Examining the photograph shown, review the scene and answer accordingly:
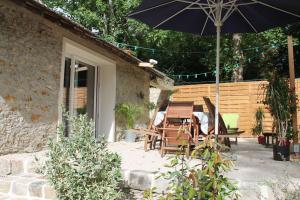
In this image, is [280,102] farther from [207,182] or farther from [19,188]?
[19,188]

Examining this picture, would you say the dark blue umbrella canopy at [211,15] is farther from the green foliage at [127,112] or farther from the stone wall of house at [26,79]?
the green foliage at [127,112]

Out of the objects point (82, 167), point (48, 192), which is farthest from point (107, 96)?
point (82, 167)

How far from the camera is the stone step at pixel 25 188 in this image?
3.67 meters

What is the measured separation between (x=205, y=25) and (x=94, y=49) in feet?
8.34

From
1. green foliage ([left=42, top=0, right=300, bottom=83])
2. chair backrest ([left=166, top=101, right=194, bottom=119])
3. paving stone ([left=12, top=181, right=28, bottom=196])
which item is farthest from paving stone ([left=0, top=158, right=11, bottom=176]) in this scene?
green foliage ([left=42, top=0, right=300, bottom=83])

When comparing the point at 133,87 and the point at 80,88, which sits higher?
the point at 133,87

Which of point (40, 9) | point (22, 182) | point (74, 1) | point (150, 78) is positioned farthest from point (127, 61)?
point (74, 1)

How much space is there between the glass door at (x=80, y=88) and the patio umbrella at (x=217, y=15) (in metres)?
2.13

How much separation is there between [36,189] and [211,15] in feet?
12.8

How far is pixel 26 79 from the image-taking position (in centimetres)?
525

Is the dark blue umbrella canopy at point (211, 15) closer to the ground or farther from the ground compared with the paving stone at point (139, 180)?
farther from the ground

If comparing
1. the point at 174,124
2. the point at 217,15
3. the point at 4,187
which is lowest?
the point at 4,187

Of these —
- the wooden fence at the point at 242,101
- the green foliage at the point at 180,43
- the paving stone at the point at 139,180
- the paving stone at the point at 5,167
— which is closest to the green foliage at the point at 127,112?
the paving stone at the point at 5,167

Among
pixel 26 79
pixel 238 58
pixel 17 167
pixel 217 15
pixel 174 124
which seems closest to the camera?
pixel 17 167
